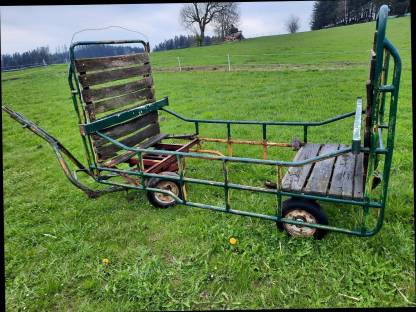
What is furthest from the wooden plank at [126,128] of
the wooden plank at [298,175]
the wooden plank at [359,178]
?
the wooden plank at [359,178]

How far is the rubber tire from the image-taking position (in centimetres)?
330

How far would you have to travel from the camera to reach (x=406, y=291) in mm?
2883

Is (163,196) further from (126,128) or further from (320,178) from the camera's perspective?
(320,178)

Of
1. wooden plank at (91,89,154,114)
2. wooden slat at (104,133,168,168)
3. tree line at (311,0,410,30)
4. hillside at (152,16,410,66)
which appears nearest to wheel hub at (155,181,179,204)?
wooden slat at (104,133,168,168)

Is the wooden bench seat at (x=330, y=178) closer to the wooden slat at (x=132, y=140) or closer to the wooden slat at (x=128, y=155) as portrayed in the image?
the wooden slat at (x=128, y=155)

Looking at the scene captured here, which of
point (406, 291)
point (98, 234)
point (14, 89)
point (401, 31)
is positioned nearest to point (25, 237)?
point (98, 234)

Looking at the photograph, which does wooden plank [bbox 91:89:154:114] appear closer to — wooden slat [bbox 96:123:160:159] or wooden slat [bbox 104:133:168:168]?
wooden slat [bbox 96:123:160:159]

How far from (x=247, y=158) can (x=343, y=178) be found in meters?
1.04

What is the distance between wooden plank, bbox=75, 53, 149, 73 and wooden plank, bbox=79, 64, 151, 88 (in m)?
0.07

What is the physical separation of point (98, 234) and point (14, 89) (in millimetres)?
17982

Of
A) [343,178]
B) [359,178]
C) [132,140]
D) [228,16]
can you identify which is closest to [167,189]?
[132,140]

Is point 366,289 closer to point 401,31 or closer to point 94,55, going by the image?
point 94,55

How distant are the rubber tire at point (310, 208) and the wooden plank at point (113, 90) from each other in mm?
2694

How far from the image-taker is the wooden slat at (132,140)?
4350 millimetres
